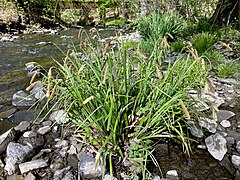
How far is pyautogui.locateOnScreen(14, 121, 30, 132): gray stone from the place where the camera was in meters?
1.81

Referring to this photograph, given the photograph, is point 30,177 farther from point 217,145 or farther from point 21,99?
point 21,99

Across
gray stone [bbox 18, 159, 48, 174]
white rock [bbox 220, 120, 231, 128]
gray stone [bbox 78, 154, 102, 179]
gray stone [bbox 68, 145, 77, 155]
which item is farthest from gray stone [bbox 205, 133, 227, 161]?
gray stone [bbox 18, 159, 48, 174]

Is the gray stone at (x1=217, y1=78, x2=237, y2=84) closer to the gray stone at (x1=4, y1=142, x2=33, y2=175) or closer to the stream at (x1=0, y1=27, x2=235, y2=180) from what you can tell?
the stream at (x1=0, y1=27, x2=235, y2=180)

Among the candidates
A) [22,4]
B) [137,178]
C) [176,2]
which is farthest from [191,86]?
[22,4]

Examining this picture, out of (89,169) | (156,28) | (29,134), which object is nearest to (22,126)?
(29,134)

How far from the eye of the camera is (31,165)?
4.73 feet

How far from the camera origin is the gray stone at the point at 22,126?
181cm

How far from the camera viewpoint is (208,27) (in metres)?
5.59

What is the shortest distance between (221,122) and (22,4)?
959cm

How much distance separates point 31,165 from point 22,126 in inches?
19.0

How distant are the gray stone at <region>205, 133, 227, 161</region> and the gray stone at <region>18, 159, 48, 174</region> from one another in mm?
978

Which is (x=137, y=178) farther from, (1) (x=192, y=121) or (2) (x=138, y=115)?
(1) (x=192, y=121)

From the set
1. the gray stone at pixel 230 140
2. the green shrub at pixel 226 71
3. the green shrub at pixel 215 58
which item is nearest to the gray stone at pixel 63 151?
the gray stone at pixel 230 140

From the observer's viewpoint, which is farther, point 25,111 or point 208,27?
point 208,27
